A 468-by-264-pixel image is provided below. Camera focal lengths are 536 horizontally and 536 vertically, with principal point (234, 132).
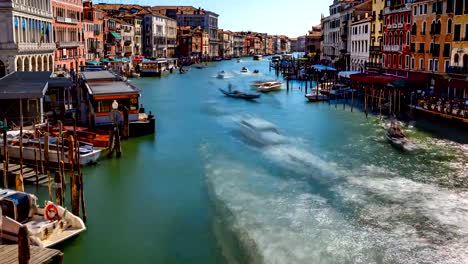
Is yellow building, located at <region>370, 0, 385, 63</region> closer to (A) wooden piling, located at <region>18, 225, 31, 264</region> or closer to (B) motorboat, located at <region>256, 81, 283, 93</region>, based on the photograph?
(B) motorboat, located at <region>256, 81, 283, 93</region>

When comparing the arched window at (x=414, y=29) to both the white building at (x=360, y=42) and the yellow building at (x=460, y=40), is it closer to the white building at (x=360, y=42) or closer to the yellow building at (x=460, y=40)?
the yellow building at (x=460, y=40)

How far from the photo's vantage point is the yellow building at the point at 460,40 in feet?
95.4

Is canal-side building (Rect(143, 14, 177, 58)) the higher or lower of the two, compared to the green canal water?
higher

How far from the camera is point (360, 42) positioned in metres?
49.3

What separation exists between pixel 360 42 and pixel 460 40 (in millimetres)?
20039

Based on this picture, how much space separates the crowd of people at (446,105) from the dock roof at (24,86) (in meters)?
19.7

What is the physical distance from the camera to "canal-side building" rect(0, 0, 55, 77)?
104ft

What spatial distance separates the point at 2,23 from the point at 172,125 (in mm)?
12190

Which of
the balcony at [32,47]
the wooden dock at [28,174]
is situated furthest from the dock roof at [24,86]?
the wooden dock at [28,174]

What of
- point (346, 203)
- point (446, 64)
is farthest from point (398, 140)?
point (446, 64)

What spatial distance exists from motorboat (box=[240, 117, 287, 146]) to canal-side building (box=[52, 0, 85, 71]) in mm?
23087

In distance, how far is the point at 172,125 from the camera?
28.8 meters

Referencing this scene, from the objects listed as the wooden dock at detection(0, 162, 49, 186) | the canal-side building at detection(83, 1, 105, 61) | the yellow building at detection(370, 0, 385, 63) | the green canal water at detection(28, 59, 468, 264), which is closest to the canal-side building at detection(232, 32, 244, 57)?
the canal-side building at detection(83, 1, 105, 61)

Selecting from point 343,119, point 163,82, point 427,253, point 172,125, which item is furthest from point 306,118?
point 163,82
